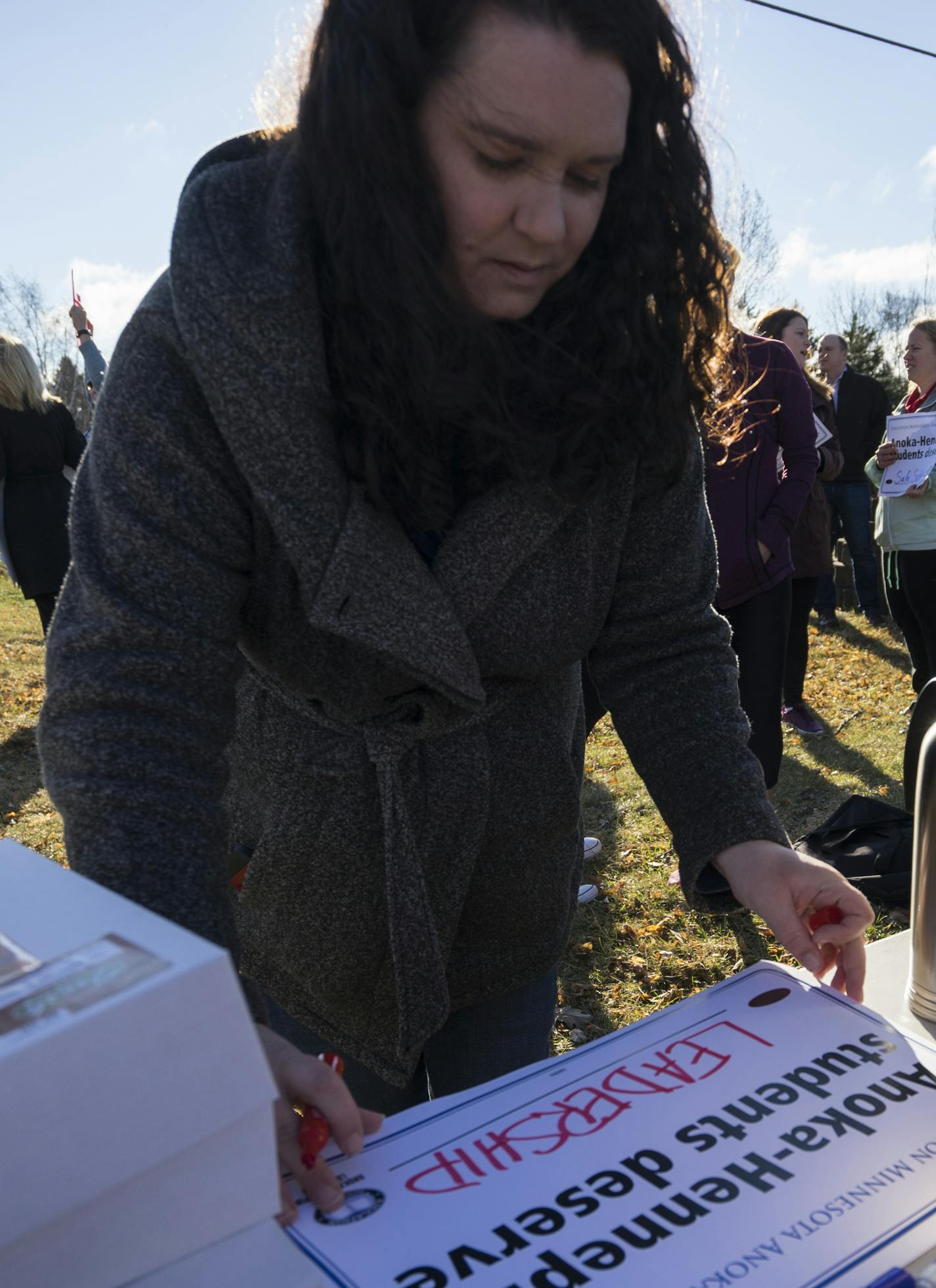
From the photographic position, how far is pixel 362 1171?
Result: 0.75m

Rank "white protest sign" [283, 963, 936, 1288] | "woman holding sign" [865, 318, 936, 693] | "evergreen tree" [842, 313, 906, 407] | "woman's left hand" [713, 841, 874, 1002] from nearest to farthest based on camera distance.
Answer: "white protest sign" [283, 963, 936, 1288] < "woman's left hand" [713, 841, 874, 1002] < "woman holding sign" [865, 318, 936, 693] < "evergreen tree" [842, 313, 906, 407]

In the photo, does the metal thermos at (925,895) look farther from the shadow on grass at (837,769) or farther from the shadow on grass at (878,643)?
the shadow on grass at (878,643)

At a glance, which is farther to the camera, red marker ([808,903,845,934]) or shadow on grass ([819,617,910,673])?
shadow on grass ([819,617,910,673])

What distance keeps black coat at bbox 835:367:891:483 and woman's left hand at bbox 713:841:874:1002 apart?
5918mm

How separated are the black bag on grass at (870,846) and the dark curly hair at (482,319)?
6.61ft

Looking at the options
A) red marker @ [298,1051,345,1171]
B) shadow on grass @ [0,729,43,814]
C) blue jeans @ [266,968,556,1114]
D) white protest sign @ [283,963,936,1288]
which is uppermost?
red marker @ [298,1051,345,1171]

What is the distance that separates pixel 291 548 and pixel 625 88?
449 millimetres

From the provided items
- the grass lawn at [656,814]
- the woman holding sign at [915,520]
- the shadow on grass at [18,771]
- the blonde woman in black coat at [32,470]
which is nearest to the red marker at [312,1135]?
the grass lawn at [656,814]

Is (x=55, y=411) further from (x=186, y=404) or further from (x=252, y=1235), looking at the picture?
(x=252, y=1235)

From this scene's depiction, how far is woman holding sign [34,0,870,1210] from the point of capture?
2.65 ft

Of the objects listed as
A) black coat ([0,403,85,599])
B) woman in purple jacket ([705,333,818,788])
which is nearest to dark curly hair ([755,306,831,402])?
woman in purple jacket ([705,333,818,788])

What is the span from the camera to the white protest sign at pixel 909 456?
388cm

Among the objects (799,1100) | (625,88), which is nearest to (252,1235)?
(799,1100)

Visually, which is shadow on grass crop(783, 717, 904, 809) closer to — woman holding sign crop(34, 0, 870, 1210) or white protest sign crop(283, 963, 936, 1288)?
woman holding sign crop(34, 0, 870, 1210)
